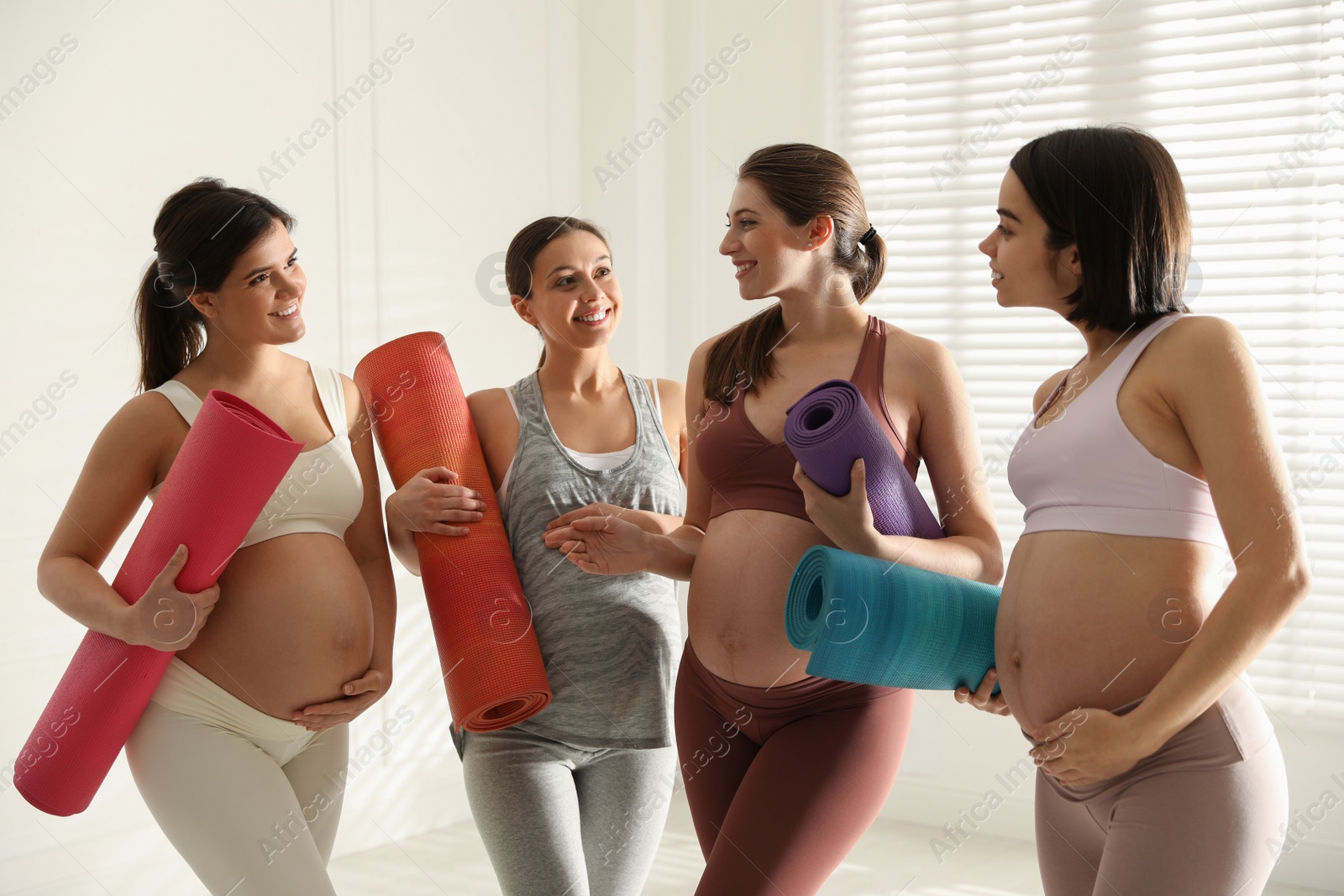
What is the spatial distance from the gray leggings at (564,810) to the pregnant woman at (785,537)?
0.13m

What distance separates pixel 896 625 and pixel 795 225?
656mm

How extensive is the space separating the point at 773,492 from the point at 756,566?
117 mm

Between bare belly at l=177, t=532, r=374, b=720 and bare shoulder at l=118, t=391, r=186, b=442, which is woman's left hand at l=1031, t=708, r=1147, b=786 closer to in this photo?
bare belly at l=177, t=532, r=374, b=720

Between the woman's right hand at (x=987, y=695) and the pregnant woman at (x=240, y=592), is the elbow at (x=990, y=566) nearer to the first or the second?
the woman's right hand at (x=987, y=695)

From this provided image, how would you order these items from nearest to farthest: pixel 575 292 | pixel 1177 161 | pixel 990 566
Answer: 1. pixel 990 566
2. pixel 575 292
3. pixel 1177 161

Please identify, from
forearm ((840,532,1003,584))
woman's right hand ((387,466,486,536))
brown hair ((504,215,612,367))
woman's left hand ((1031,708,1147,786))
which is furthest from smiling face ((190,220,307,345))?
woman's left hand ((1031,708,1147,786))

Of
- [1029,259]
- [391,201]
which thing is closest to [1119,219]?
[1029,259]

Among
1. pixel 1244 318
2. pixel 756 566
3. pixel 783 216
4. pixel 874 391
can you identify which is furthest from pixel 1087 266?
pixel 1244 318

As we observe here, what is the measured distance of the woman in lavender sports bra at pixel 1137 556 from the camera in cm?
108

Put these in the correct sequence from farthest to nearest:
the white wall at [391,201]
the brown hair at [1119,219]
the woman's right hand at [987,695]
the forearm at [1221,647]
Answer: the white wall at [391,201]
the woman's right hand at [987,695]
the brown hair at [1119,219]
the forearm at [1221,647]

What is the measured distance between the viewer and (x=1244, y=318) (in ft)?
9.89

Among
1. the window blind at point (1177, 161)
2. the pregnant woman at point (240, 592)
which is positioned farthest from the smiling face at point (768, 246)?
the window blind at point (1177, 161)

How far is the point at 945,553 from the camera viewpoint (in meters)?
1.47

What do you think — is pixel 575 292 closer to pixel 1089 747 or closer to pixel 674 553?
pixel 674 553
